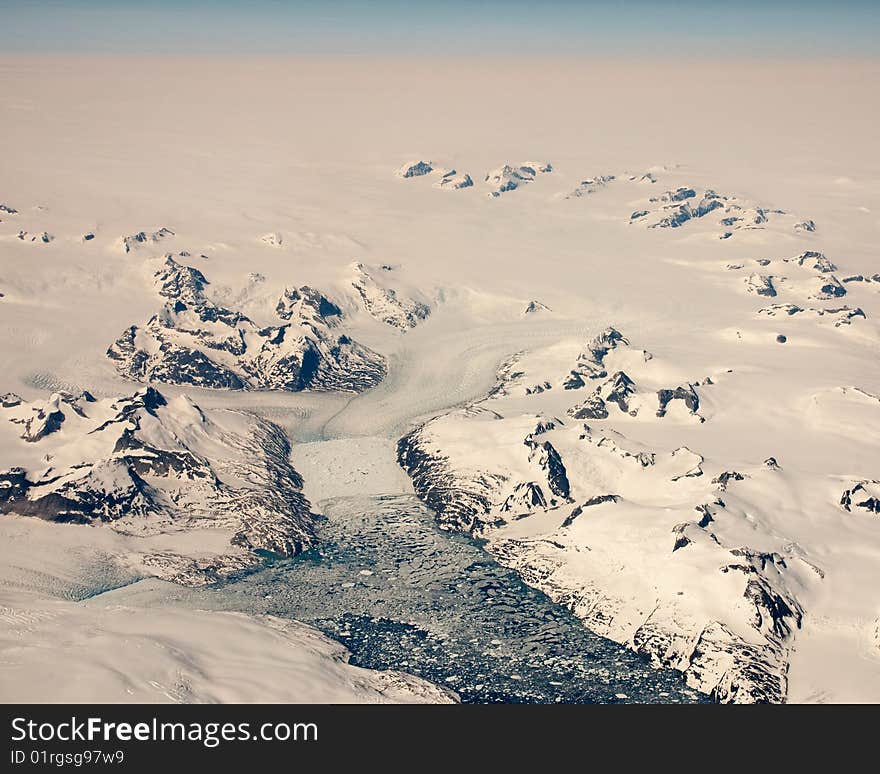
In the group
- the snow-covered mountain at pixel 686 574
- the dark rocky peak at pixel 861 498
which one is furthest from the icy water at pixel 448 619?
the dark rocky peak at pixel 861 498

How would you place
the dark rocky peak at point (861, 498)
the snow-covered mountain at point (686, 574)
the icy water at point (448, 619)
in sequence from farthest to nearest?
1. the dark rocky peak at point (861, 498)
2. the snow-covered mountain at point (686, 574)
3. the icy water at point (448, 619)

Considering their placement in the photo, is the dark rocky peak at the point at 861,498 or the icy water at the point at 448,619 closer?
the icy water at the point at 448,619

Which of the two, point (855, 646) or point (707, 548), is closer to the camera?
point (855, 646)

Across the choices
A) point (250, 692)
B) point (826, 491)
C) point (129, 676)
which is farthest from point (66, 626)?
point (826, 491)

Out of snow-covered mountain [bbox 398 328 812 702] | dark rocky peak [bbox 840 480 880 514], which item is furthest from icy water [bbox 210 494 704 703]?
dark rocky peak [bbox 840 480 880 514]

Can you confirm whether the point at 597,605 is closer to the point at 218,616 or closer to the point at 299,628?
the point at 299,628

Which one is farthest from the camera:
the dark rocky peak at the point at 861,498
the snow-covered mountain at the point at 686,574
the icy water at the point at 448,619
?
the dark rocky peak at the point at 861,498

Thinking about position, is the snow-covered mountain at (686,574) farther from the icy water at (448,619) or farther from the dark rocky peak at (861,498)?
the icy water at (448,619)

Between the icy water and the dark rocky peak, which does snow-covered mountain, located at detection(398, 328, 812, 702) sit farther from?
the icy water

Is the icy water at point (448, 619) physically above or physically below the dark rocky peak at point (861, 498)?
below
